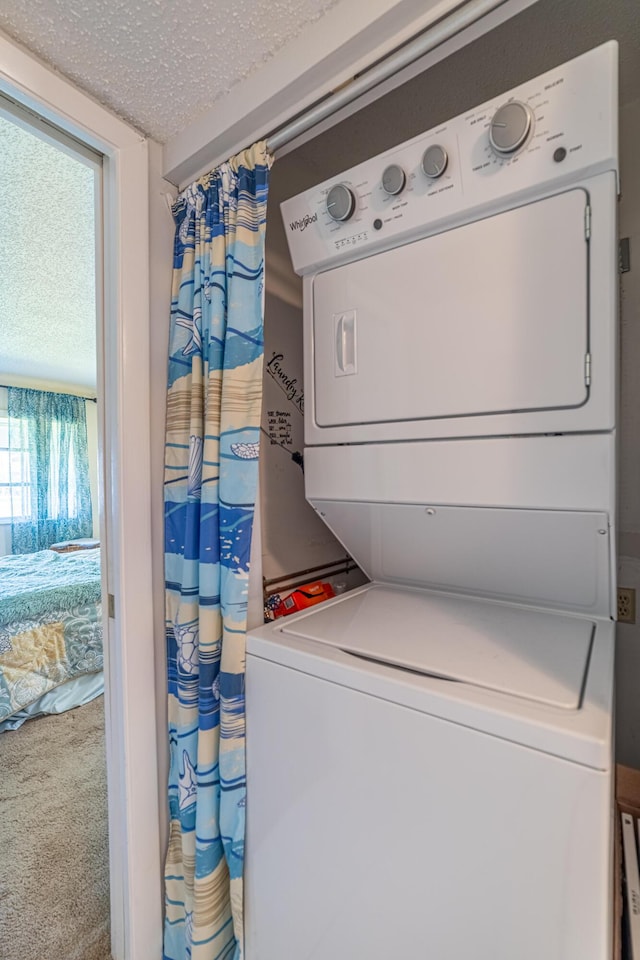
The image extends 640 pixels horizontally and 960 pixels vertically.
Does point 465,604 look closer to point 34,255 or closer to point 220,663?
point 220,663

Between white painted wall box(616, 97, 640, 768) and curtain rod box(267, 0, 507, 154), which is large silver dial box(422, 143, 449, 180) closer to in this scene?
curtain rod box(267, 0, 507, 154)

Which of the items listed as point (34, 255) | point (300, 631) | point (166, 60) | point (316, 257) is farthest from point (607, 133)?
point (34, 255)

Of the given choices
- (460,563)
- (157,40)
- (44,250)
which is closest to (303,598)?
(460,563)

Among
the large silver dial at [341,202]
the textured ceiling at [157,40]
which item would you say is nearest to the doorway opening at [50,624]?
the textured ceiling at [157,40]

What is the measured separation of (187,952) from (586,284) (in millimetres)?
2031

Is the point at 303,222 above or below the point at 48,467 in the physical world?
above

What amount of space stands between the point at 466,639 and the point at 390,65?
1.32 m

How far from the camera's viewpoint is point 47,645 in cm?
308

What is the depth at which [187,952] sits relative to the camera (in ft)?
4.17

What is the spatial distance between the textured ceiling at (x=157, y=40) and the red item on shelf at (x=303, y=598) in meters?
1.50

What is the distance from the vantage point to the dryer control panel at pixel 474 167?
0.84 meters

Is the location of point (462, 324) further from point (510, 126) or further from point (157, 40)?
point (157, 40)

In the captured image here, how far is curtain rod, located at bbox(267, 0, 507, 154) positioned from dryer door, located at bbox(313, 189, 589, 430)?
1.16ft

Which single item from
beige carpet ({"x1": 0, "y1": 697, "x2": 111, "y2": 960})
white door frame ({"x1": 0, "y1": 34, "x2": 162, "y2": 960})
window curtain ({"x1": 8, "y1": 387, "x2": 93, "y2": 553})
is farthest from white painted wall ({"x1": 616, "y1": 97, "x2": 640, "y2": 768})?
window curtain ({"x1": 8, "y1": 387, "x2": 93, "y2": 553})
